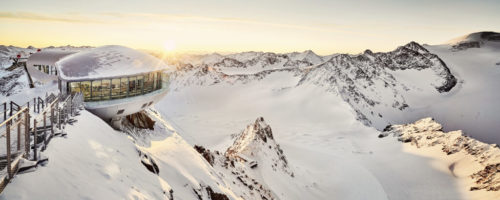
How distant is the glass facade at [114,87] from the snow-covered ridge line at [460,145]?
54.3 metres

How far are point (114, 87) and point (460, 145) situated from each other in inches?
2677

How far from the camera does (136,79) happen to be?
83.5 ft

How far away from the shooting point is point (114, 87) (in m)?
23.6

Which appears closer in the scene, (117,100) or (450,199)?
(117,100)

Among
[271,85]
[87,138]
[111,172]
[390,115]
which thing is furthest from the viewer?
[271,85]

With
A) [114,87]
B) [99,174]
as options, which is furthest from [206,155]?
[99,174]

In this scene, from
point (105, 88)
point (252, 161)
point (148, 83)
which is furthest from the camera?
point (252, 161)

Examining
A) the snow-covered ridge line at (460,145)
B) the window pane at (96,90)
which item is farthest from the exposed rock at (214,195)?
the snow-covered ridge line at (460,145)

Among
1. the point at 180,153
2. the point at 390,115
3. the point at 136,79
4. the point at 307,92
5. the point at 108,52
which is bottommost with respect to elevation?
the point at 390,115

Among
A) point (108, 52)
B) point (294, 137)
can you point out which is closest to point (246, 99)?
point (294, 137)

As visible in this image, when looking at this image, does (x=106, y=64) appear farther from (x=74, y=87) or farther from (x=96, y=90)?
(x=74, y=87)

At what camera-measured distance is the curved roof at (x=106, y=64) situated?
22766mm

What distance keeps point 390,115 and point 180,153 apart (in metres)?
161

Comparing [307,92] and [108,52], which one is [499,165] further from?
[307,92]
